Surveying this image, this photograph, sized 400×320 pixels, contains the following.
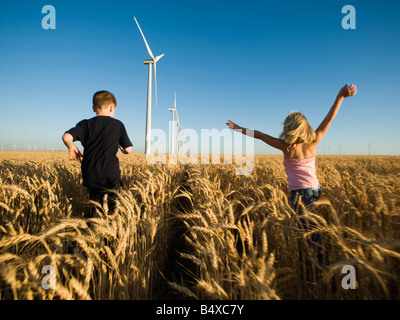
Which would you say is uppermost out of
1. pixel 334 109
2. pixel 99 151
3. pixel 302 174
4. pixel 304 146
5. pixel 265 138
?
pixel 334 109

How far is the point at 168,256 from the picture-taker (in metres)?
2.78

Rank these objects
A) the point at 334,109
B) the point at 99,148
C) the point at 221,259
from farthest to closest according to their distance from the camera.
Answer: the point at 99,148, the point at 334,109, the point at 221,259

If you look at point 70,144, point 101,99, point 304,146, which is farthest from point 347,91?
point 70,144

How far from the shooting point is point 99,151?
3.09m

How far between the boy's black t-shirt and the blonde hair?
2.79 meters

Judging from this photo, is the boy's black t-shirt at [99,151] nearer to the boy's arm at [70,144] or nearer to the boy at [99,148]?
the boy at [99,148]

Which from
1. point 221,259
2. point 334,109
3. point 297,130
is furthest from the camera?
point 334,109

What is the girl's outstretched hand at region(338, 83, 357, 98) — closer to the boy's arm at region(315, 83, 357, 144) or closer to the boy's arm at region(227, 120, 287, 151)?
the boy's arm at region(315, 83, 357, 144)

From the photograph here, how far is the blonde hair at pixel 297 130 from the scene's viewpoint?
9.14 feet

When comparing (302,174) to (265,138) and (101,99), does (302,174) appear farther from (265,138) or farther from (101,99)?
(101,99)

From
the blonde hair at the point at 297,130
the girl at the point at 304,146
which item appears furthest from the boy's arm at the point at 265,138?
the blonde hair at the point at 297,130

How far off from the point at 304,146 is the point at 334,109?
0.71 m
